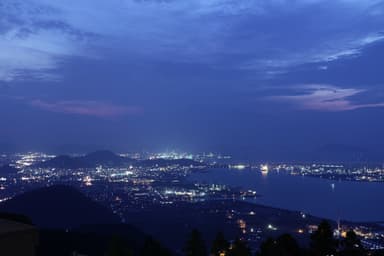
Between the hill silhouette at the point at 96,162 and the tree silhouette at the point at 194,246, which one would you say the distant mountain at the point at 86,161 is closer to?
the hill silhouette at the point at 96,162

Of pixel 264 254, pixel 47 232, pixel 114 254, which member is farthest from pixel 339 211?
pixel 114 254

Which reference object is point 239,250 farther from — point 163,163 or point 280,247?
point 163,163

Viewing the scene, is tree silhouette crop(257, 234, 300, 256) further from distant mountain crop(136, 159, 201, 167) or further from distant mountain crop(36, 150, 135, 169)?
distant mountain crop(136, 159, 201, 167)

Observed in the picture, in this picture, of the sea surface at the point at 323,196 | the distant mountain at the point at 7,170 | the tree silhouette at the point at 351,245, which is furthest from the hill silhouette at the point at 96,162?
the tree silhouette at the point at 351,245

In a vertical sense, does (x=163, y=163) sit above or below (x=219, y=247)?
below

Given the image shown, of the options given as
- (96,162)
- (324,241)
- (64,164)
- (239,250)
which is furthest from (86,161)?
(239,250)

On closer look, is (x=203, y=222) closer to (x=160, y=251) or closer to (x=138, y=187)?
(x=160, y=251)
